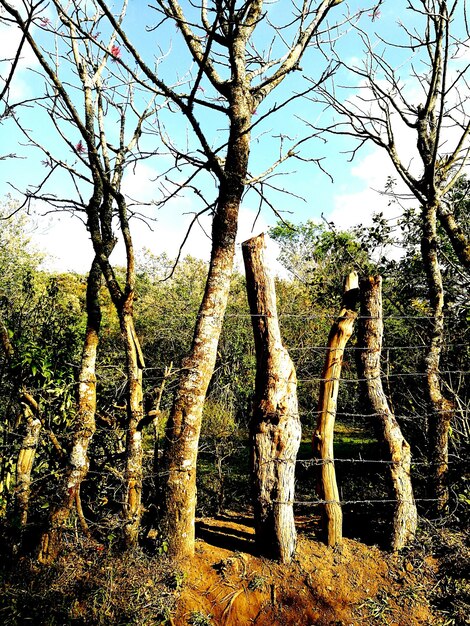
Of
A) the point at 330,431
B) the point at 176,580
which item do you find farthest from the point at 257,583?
the point at 330,431

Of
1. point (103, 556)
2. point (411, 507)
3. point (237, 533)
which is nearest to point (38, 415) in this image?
point (103, 556)

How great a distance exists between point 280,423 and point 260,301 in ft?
3.16

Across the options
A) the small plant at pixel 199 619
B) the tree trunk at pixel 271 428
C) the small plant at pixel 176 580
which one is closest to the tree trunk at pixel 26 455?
the small plant at pixel 176 580

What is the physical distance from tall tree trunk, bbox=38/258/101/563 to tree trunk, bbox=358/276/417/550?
2360 millimetres

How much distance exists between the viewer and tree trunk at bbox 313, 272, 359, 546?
11.5 ft

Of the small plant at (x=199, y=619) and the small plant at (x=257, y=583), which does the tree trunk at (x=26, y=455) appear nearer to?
the small plant at (x=199, y=619)

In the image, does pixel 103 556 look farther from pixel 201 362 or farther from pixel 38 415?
pixel 201 362

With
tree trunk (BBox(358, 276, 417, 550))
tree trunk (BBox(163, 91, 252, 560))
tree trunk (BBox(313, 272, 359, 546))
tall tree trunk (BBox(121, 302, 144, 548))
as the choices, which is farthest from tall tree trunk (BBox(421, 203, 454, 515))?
tall tree trunk (BBox(121, 302, 144, 548))

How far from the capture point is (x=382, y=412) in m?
3.64

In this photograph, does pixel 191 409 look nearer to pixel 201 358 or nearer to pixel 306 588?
pixel 201 358

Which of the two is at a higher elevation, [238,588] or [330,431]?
[330,431]

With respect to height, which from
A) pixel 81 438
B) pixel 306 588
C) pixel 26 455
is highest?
pixel 81 438

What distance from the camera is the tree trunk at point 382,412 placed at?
3537 mm

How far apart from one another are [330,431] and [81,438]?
6.86ft
